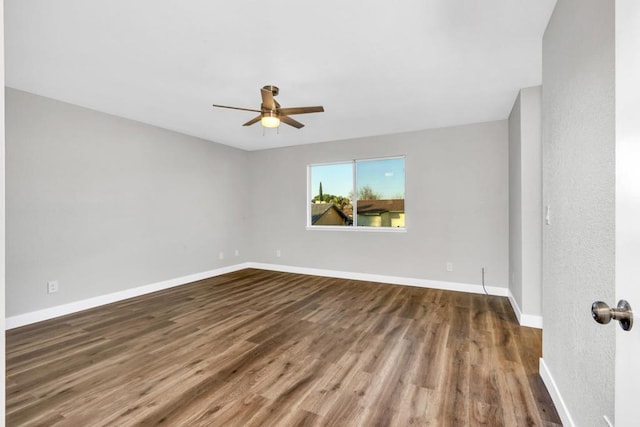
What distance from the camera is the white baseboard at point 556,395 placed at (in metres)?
1.53

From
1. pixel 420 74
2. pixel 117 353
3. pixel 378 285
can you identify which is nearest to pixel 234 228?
pixel 378 285

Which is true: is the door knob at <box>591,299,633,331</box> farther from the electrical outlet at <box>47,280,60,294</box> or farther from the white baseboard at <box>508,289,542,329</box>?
the electrical outlet at <box>47,280,60,294</box>

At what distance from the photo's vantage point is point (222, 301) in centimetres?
379

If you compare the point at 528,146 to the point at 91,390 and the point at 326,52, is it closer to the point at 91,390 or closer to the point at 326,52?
the point at 326,52

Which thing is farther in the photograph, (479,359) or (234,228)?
(234,228)

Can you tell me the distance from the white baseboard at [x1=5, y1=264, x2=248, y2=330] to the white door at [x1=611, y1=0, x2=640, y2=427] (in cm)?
451

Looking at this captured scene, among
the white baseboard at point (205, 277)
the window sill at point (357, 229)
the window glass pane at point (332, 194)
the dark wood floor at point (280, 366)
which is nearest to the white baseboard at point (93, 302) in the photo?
the white baseboard at point (205, 277)

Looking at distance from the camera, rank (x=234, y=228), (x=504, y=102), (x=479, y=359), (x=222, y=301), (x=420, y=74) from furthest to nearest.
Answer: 1. (x=234, y=228)
2. (x=222, y=301)
3. (x=504, y=102)
4. (x=420, y=74)
5. (x=479, y=359)

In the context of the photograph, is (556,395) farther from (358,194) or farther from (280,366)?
(358,194)

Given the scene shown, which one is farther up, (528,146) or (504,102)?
(504,102)

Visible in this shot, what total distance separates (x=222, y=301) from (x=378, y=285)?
2.36 m

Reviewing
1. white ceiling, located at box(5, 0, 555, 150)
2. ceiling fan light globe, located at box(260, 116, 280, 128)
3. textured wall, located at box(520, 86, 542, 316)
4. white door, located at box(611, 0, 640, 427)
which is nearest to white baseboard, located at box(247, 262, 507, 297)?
textured wall, located at box(520, 86, 542, 316)

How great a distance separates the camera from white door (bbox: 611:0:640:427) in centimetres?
67

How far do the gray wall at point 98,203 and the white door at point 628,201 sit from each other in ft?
14.6
